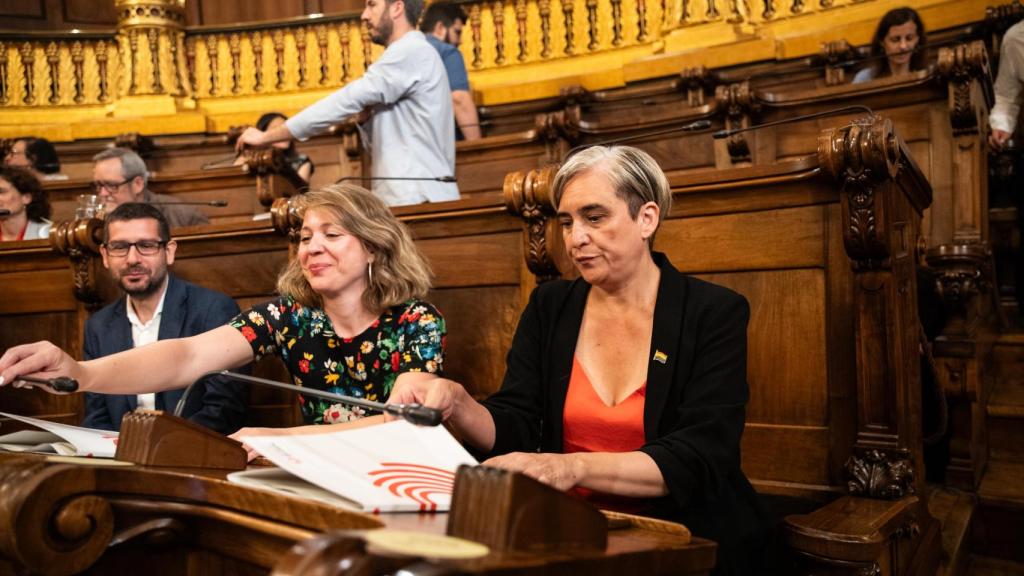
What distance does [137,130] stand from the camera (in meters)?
6.12

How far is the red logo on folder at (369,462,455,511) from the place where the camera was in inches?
34.1

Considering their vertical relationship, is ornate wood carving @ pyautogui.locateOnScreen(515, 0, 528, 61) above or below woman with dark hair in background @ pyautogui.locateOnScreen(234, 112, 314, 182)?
above

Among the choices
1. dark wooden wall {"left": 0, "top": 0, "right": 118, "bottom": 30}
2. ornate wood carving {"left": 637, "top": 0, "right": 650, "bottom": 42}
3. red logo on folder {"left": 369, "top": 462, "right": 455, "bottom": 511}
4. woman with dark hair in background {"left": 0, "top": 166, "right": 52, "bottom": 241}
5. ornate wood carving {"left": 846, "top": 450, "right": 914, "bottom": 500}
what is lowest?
ornate wood carving {"left": 846, "top": 450, "right": 914, "bottom": 500}

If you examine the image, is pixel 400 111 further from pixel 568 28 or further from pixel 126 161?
pixel 568 28

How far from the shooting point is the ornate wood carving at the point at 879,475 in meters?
1.53

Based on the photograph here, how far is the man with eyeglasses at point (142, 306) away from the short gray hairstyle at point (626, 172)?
1143 millimetres

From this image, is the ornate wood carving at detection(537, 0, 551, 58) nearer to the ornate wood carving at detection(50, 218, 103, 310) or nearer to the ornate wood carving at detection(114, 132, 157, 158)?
the ornate wood carving at detection(114, 132, 157, 158)

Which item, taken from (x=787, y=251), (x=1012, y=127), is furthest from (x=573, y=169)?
(x=1012, y=127)

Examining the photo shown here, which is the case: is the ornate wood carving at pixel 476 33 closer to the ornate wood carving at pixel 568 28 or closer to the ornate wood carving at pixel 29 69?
the ornate wood carving at pixel 568 28

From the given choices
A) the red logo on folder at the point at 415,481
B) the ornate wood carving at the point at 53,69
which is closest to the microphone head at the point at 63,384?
the red logo on folder at the point at 415,481

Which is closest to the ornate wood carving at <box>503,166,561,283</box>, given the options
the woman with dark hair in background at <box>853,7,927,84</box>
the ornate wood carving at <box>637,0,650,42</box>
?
the woman with dark hair in background at <box>853,7,927,84</box>

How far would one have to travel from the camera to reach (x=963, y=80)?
2.94 m

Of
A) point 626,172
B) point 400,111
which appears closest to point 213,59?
point 400,111

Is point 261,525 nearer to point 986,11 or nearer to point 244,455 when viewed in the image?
point 244,455
